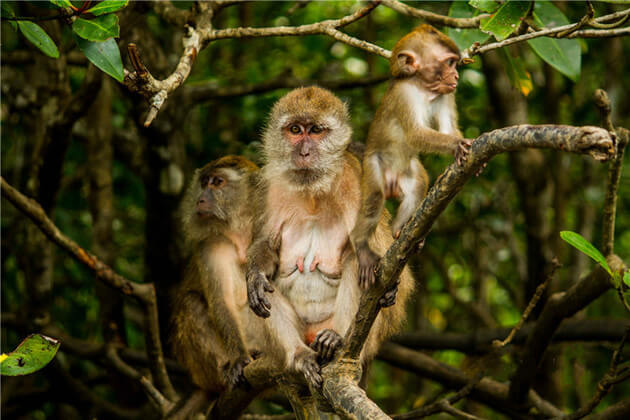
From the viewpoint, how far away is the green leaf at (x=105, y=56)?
10.6ft

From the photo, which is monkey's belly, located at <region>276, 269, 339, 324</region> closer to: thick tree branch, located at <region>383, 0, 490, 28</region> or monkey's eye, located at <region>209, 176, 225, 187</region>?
monkey's eye, located at <region>209, 176, 225, 187</region>

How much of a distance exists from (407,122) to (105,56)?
1587 mm

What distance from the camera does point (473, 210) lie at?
8.53 m

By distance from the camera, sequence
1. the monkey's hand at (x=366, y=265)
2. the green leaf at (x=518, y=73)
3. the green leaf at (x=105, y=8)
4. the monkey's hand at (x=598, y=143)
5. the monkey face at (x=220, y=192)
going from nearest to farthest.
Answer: the monkey's hand at (x=598, y=143), the green leaf at (x=105, y=8), the monkey's hand at (x=366, y=265), the green leaf at (x=518, y=73), the monkey face at (x=220, y=192)

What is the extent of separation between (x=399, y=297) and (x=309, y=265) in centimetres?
56

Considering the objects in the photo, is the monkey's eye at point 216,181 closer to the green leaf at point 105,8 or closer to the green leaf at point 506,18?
the green leaf at point 105,8

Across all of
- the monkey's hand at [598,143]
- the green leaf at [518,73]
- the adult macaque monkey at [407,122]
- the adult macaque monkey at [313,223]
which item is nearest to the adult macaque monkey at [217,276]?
the adult macaque monkey at [313,223]

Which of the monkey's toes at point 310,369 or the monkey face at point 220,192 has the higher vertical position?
the monkey face at point 220,192

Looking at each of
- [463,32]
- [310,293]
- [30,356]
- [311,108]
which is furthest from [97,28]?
[463,32]

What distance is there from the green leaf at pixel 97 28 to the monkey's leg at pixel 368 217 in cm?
148

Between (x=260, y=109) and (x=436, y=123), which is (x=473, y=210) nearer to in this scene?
(x=260, y=109)

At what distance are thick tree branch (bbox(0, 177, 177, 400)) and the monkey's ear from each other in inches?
90.6

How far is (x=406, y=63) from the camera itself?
4059 millimetres

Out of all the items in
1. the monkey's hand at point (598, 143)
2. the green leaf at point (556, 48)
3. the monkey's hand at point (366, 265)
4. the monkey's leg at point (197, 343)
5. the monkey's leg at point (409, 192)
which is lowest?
the monkey's leg at point (197, 343)
